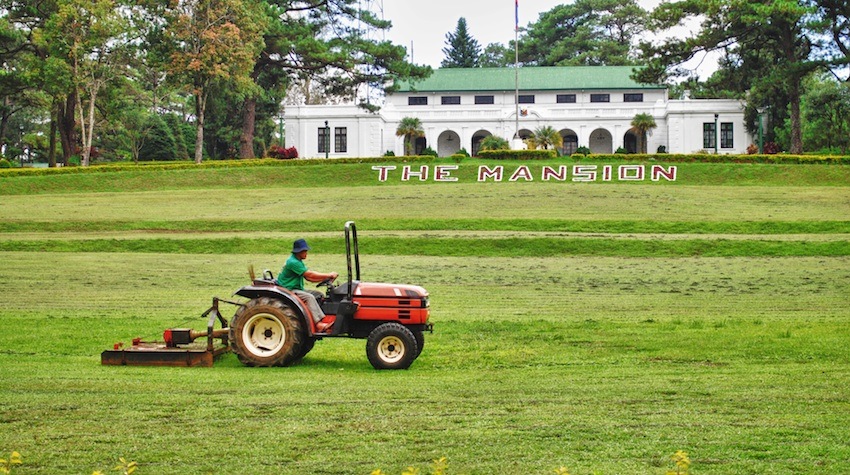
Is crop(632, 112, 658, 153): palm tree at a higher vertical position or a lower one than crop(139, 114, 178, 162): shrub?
higher

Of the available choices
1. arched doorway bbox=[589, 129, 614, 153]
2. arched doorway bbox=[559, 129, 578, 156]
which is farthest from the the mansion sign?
arched doorway bbox=[589, 129, 614, 153]

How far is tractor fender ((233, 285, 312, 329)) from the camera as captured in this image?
43.2 feet

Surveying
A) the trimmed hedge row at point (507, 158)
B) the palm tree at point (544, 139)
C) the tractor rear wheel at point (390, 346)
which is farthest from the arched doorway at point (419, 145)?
the tractor rear wheel at point (390, 346)

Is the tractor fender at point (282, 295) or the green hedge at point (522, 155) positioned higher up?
the green hedge at point (522, 155)

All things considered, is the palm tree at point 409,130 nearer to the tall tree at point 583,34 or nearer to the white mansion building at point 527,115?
the white mansion building at point 527,115

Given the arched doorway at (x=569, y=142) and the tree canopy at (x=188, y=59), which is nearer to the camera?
the tree canopy at (x=188, y=59)

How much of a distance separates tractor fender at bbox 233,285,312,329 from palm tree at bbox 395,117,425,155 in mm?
69994

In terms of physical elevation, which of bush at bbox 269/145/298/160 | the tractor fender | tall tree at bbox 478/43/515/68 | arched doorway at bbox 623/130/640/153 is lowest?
the tractor fender

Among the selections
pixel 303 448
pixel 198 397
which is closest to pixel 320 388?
Answer: pixel 198 397

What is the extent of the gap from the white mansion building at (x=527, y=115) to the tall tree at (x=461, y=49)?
33138 millimetres

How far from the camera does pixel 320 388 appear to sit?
38.0 ft

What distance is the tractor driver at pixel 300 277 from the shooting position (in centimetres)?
1316

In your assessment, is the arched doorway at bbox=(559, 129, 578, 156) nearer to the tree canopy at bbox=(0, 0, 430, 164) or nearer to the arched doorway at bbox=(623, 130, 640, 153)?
the arched doorway at bbox=(623, 130, 640, 153)

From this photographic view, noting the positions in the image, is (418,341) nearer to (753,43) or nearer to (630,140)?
(753,43)
